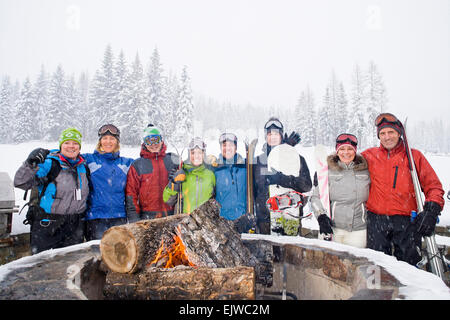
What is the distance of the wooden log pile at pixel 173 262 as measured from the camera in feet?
6.70

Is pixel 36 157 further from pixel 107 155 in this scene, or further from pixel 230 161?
pixel 230 161

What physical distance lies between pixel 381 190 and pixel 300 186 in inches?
44.4

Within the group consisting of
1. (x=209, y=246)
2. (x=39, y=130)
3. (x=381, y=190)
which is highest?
(x=39, y=130)

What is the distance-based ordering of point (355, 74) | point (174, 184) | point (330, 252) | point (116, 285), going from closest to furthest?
point (116, 285) → point (330, 252) → point (174, 184) → point (355, 74)

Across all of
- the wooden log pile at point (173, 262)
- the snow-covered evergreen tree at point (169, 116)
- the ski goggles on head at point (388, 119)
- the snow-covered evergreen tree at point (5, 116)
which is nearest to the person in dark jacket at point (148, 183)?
the wooden log pile at point (173, 262)

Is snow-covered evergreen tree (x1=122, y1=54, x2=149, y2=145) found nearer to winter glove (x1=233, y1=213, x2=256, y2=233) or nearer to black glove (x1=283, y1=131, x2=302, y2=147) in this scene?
black glove (x1=283, y1=131, x2=302, y2=147)

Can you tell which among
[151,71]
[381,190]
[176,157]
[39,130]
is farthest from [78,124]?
[381,190]

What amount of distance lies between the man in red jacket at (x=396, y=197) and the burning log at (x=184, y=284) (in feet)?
7.40

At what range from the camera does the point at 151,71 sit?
2989 cm

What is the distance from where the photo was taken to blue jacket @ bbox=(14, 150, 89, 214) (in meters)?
3.30

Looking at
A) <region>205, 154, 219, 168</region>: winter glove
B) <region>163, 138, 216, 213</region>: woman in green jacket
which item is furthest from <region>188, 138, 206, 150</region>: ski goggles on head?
<region>205, 154, 219, 168</region>: winter glove

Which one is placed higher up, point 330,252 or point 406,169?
point 406,169
